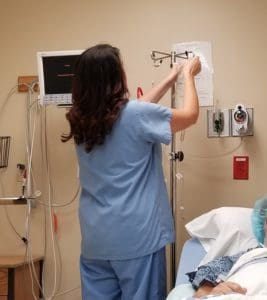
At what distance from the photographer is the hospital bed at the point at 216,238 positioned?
1914 mm

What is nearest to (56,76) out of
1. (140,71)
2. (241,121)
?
(140,71)

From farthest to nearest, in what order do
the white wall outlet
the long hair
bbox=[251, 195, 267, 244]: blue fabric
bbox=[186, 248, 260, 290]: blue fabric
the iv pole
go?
the white wall outlet < the iv pole < bbox=[251, 195, 267, 244]: blue fabric < the long hair < bbox=[186, 248, 260, 290]: blue fabric

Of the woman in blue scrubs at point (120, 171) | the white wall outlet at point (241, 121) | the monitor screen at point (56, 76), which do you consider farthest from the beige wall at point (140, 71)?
the woman in blue scrubs at point (120, 171)

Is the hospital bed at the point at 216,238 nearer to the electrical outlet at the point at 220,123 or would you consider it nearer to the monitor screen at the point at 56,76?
the electrical outlet at the point at 220,123

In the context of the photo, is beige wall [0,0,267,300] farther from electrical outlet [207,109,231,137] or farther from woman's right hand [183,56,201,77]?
woman's right hand [183,56,201,77]

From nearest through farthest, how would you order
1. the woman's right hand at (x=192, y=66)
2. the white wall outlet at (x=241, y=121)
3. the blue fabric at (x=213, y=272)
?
1. the blue fabric at (x=213, y=272)
2. the woman's right hand at (x=192, y=66)
3. the white wall outlet at (x=241, y=121)

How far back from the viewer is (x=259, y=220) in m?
1.88

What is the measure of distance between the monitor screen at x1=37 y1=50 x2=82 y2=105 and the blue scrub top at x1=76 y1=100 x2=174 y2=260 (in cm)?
74

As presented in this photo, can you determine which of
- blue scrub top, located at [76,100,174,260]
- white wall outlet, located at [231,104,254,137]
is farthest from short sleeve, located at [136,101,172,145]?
white wall outlet, located at [231,104,254,137]

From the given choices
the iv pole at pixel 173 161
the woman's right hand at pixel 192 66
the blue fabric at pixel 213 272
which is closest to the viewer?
the blue fabric at pixel 213 272

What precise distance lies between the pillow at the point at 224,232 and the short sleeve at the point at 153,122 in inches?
19.8

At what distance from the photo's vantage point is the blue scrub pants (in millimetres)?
1756

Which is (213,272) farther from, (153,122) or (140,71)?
(140,71)

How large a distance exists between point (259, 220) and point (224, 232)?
0.17 metres
